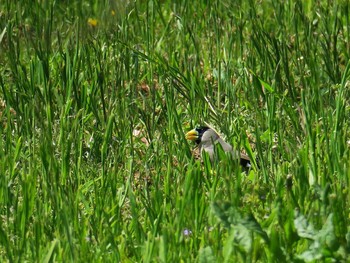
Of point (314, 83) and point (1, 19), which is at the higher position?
point (1, 19)

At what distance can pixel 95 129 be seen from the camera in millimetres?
4574

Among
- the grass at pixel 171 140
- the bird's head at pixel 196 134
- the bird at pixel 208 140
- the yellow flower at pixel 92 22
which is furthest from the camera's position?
the yellow flower at pixel 92 22

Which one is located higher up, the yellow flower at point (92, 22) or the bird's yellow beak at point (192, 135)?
the yellow flower at point (92, 22)

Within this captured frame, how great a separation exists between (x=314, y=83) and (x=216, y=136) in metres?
0.52

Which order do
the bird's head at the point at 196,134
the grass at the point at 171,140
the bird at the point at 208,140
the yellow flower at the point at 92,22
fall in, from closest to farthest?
1. the grass at the point at 171,140
2. the bird at the point at 208,140
3. the bird's head at the point at 196,134
4. the yellow flower at the point at 92,22

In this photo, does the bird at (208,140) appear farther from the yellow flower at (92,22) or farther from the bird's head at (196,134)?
the yellow flower at (92,22)

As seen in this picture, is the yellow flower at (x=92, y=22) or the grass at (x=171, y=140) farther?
the yellow flower at (x=92, y=22)

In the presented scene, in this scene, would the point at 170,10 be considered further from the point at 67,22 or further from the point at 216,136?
the point at 216,136

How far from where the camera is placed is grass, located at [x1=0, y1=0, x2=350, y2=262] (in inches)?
125

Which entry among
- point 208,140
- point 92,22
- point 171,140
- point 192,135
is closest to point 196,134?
point 192,135

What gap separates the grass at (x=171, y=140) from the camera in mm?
3180

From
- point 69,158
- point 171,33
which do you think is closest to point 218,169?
point 69,158

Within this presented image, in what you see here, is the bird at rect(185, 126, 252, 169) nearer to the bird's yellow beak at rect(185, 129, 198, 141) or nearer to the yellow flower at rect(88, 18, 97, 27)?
the bird's yellow beak at rect(185, 129, 198, 141)

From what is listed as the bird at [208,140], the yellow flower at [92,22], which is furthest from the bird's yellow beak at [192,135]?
the yellow flower at [92,22]
